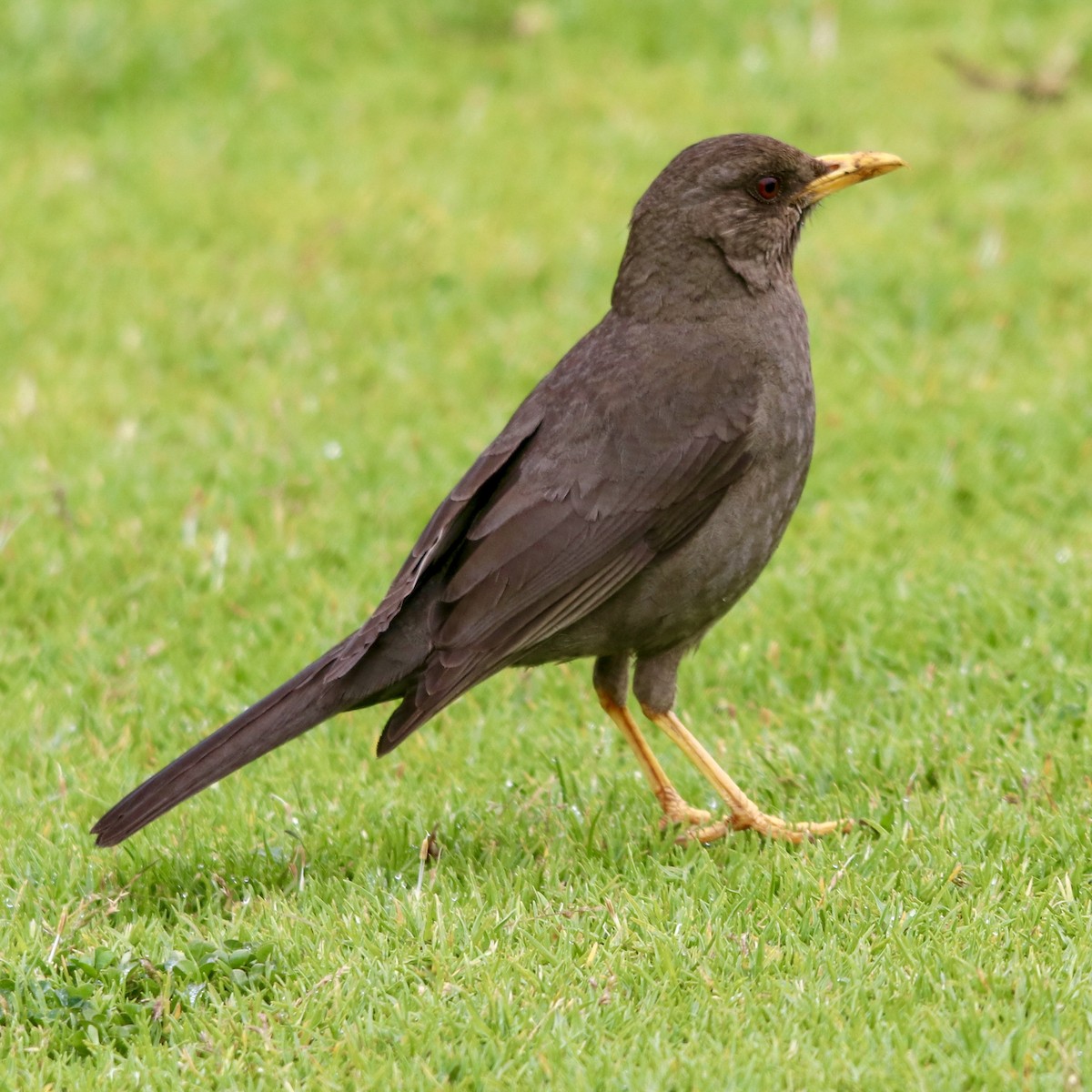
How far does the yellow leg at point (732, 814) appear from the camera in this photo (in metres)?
5.08

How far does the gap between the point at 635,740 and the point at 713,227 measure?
5.36 feet

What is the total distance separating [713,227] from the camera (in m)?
5.64

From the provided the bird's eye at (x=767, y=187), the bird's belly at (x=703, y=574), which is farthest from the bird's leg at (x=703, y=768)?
the bird's eye at (x=767, y=187)

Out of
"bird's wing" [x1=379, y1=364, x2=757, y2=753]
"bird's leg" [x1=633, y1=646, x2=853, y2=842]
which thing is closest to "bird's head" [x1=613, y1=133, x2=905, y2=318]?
"bird's wing" [x1=379, y1=364, x2=757, y2=753]

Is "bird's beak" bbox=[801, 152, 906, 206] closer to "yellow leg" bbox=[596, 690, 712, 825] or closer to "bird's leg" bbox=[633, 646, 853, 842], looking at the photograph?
"bird's leg" bbox=[633, 646, 853, 842]

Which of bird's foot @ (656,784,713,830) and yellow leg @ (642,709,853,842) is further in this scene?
bird's foot @ (656,784,713,830)

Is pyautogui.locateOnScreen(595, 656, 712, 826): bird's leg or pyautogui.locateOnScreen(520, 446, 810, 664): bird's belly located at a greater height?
pyautogui.locateOnScreen(520, 446, 810, 664): bird's belly

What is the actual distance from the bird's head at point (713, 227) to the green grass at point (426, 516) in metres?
1.46

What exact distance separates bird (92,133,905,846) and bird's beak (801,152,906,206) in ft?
0.95

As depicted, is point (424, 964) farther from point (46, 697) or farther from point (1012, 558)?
point (1012, 558)

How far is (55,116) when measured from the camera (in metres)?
11.9

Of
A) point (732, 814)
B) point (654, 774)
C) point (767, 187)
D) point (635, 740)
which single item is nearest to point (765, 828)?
point (732, 814)

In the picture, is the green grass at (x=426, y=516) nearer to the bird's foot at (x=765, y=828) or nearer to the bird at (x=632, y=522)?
the bird's foot at (x=765, y=828)

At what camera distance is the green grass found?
13.6 feet
